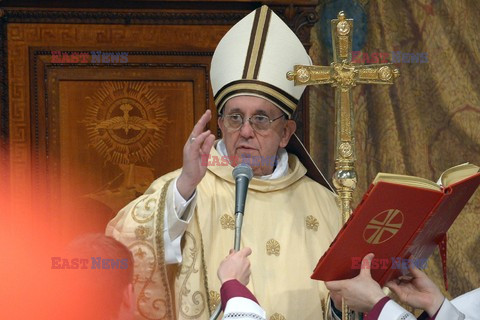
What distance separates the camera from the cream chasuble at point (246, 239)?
15.6ft

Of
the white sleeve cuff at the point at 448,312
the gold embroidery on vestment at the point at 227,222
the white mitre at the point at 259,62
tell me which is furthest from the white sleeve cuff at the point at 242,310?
the white mitre at the point at 259,62

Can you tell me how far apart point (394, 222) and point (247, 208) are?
3.56ft

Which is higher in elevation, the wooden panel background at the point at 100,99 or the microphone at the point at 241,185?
the wooden panel background at the point at 100,99

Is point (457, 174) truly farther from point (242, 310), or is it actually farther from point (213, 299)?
point (213, 299)

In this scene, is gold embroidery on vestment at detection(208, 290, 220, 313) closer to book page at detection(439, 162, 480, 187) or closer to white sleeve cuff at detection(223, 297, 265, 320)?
white sleeve cuff at detection(223, 297, 265, 320)

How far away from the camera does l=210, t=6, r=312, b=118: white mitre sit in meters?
5.07

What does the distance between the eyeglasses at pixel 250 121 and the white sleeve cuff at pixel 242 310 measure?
116 cm

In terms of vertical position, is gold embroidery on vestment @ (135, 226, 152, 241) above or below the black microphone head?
below
